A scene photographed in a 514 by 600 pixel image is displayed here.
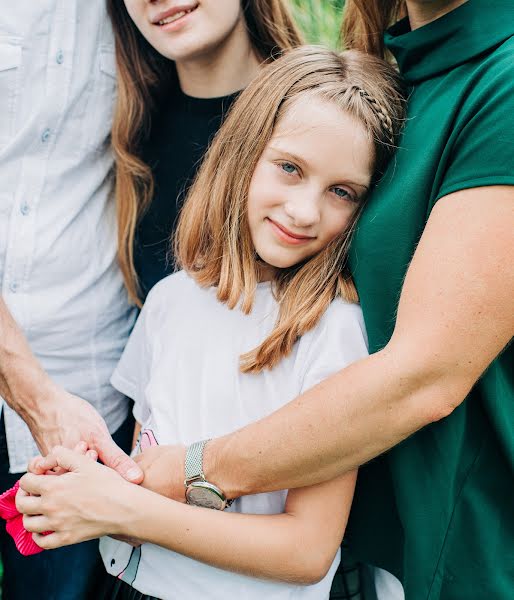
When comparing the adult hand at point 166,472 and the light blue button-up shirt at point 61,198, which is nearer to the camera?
the adult hand at point 166,472

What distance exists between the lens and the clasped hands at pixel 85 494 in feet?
5.11

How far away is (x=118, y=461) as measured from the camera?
169cm

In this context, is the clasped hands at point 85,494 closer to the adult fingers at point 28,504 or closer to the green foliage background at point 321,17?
the adult fingers at point 28,504

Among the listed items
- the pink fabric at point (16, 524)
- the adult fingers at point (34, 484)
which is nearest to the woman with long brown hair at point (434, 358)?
the adult fingers at point (34, 484)

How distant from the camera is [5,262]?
2.04m

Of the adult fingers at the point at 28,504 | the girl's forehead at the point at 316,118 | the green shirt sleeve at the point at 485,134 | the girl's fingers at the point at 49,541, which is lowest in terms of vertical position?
the girl's fingers at the point at 49,541

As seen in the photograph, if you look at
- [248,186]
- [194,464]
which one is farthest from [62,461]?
[248,186]

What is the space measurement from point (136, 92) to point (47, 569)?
1.41 m

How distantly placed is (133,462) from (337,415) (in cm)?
53

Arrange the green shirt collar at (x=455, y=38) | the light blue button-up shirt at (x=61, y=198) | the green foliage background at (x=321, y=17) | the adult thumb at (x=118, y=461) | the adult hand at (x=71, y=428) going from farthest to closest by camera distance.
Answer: the green foliage background at (x=321, y=17) < the light blue button-up shirt at (x=61, y=198) < the adult hand at (x=71, y=428) < the adult thumb at (x=118, y=461) < the green shirt collar at (x=455, y=38)

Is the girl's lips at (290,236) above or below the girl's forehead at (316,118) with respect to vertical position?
below

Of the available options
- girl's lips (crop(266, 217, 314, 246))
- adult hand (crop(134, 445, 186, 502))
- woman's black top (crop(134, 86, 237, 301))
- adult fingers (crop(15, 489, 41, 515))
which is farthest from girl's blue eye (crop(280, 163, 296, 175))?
adult fingers (crop(15, 489, 41, 515))

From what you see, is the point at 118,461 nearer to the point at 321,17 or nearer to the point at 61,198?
the point at 61,198

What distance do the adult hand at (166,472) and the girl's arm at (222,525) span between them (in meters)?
0.04
